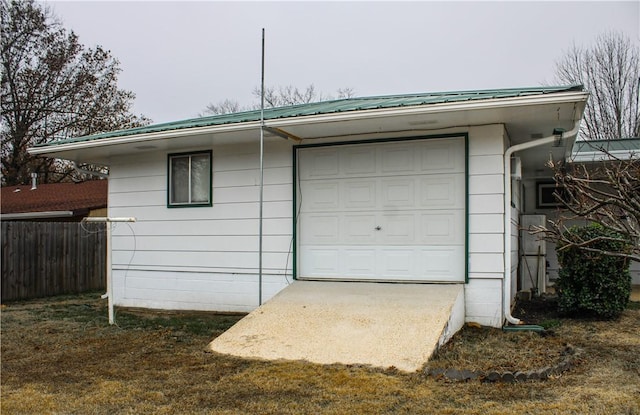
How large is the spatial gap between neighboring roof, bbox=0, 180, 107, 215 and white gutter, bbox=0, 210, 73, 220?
0.47ft

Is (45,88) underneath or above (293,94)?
underneath

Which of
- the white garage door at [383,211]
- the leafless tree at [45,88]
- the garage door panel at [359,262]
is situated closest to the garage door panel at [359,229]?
the white garage door at [383,211]

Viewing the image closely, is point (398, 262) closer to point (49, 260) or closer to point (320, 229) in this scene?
point (320, 229)

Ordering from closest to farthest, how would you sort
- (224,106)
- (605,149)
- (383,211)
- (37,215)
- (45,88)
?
1. (383,211)
2. (605,149)
3. (37,215)
4. (45,88)
5. (224,106)

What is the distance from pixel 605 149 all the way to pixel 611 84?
48.4ft

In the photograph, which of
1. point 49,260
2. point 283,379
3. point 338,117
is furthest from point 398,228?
point 49,260

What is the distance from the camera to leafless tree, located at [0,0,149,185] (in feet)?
72.2

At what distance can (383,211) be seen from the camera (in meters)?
7.90

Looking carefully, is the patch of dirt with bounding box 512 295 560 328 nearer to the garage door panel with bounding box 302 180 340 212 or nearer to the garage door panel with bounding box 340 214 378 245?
the garage door panel with bounding box 340 214 378 245

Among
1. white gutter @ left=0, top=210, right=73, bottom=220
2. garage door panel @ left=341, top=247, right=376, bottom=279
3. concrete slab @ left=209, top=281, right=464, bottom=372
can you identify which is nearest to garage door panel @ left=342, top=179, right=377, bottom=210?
garage door panel @ left=341, top=247, right=376, bottom=279

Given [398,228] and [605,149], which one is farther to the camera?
[605,149]

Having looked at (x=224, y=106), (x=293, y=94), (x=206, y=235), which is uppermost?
(x=293, y=94)

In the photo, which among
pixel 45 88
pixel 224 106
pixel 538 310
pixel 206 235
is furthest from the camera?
pixel 224 106

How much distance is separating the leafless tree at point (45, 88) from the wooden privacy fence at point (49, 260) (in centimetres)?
1121
